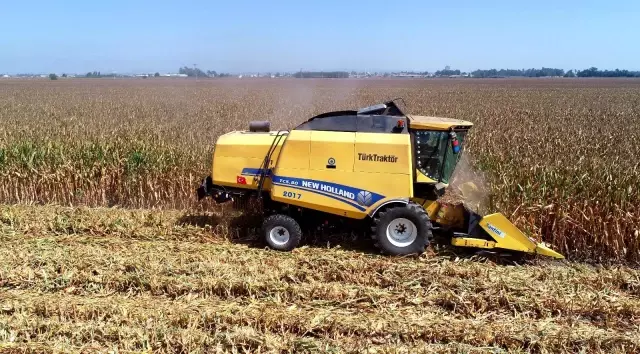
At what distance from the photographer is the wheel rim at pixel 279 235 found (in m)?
6.84

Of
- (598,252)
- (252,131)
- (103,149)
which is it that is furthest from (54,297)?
(598,252)

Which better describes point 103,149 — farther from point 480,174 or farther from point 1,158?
point 480,174

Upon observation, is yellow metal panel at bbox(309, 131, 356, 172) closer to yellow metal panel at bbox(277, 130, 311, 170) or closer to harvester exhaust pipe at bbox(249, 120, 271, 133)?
yellow metal panel at bbox(277, 130, 311, 170)

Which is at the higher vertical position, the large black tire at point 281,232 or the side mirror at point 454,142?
the side mirror at point 454,142

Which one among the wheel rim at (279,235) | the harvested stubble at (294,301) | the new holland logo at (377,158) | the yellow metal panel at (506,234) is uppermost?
the new holland logo at (377,158)

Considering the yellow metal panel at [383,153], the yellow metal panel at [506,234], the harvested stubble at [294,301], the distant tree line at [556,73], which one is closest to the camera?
the harvested stubble at [294,301]

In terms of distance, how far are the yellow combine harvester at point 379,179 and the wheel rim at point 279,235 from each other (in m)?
0.01

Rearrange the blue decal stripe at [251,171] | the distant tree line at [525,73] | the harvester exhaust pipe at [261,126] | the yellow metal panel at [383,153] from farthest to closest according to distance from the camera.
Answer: the distant tree line at [525,73] → the harvester exhaust pipe at [261,126] → the blue decal stripe at [251,171] → the yellow metal panel at [383,153]

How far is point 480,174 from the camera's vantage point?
8.58 m

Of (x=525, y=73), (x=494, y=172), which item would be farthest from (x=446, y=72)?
(x=494, y=172)

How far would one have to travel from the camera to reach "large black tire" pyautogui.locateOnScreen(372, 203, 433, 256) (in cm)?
639

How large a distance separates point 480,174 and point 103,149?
7.10 m

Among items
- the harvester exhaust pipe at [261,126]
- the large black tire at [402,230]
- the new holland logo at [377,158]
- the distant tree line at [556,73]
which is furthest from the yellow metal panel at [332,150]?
the distant tree line at [556,73]

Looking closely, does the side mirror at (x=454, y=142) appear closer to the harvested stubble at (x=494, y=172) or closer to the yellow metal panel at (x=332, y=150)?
the yellow metal panel at (x=332, y=150)
